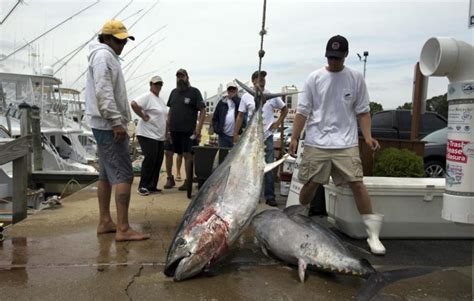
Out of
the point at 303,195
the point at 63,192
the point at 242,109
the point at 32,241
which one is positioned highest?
the point at 242,109

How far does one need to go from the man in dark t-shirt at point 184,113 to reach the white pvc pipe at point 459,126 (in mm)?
4066

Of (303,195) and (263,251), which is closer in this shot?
(263,251)

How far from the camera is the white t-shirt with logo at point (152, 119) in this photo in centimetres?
661

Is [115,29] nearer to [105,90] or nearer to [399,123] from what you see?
[105,90]

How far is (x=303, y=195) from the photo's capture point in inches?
168

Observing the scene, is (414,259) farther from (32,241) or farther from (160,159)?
(160,159)

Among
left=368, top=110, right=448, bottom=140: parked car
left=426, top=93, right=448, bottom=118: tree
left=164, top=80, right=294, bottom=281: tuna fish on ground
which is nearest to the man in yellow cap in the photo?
left=164, top=80, right=294, bottom=281: tuna fish on ground

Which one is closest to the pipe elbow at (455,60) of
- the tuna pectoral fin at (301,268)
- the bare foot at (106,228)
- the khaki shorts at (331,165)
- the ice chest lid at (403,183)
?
the khaki shorts at (331,165)

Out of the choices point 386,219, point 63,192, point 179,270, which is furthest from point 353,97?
point 63,192

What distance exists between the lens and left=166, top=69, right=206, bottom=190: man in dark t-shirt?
22.5ft

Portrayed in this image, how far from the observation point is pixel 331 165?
4121mm

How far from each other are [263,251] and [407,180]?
180 cm

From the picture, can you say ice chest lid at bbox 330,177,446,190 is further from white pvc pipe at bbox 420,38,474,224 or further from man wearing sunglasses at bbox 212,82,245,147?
man wearing sunglasses at bbox 212,82,245,147

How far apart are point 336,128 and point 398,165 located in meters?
1.25
